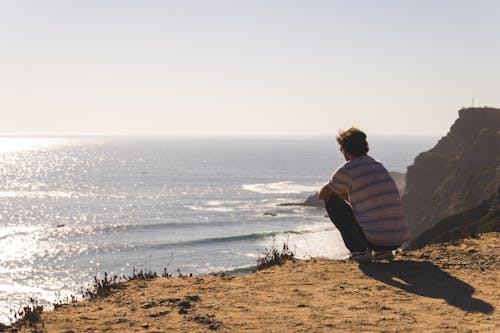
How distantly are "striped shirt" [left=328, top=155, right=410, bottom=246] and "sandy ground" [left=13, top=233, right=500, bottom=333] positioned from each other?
26.8 inches

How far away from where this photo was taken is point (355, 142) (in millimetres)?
7266

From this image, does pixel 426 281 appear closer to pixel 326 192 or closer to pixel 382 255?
pixel 382 255

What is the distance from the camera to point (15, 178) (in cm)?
15275

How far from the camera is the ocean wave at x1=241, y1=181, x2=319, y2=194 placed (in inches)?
4545

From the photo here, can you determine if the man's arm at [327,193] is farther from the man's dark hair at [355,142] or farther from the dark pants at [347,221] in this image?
the man's dark hair at [355,142]

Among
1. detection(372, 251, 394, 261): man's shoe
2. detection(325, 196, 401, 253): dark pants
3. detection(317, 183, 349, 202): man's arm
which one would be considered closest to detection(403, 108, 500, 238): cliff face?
detection(372, 251, 394, 261): man's shoe

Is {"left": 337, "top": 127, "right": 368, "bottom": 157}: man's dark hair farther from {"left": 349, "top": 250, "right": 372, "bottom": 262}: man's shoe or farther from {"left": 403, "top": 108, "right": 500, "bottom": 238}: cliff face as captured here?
{"left": 403, "top": 108, "right": 500, "bottom": 238}: cliff face

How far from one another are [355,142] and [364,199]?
821 millimetres

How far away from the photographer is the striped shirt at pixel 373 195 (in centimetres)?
711

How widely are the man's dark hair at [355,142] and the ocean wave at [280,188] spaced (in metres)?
106

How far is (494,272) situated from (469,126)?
262 ft

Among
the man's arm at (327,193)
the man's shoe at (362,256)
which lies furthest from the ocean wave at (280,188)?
the man's arm at (327,193)

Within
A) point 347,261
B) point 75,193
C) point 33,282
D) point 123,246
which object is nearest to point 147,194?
point 75,193

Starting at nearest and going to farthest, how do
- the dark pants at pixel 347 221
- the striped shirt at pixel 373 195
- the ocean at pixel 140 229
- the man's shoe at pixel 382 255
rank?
the striped shirt at pixel 373 195 → the dark pants at pixel 347 221 → the man's shoe at pixel 382 255 → the ocean at pixel 140 229
